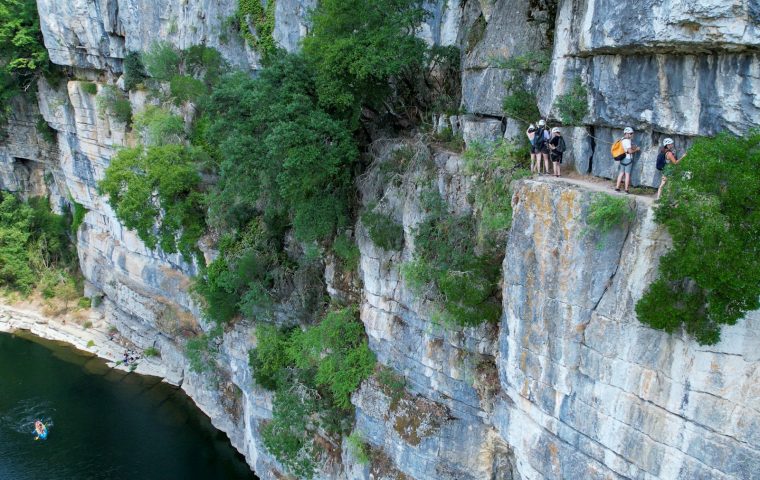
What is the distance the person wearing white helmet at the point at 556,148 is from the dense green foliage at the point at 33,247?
2943 centimetres

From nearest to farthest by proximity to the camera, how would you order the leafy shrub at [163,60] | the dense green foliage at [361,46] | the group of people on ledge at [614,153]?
1. the group of people on ledge at [614,153]
2. the dense green foliage at [361,46]
3. the leafy shrub at [163,60]

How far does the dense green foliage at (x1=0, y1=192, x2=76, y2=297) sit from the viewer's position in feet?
102

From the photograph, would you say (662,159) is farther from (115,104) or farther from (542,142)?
(115,104)

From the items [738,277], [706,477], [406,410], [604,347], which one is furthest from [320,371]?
[738,277]

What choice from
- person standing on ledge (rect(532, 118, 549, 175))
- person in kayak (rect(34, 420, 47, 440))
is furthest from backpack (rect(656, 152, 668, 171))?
person in kayak (rect(34, 420, 47, 440))

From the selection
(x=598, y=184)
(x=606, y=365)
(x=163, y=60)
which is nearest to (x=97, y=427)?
(x=163, y=60)

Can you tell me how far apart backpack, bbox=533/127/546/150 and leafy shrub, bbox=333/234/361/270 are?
238 inches

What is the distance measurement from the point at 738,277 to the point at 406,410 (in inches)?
342

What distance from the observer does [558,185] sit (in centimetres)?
961

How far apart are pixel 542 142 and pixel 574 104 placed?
32.0 inches

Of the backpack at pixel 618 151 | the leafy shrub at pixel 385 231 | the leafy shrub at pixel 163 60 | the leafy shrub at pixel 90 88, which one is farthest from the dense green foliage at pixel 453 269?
the leafy shrub at pixel 90 88

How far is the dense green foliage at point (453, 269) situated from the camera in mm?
11461

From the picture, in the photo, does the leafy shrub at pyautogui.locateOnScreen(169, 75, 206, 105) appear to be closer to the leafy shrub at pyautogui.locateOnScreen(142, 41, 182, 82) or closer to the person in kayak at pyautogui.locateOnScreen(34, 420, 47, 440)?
the leafy shrub at pyautogui.locateOnScreen(142, 41, 182, 82)

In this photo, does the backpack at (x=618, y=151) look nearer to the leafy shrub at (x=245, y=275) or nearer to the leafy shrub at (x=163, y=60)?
the leafy shrub at (x=245, y=275)
